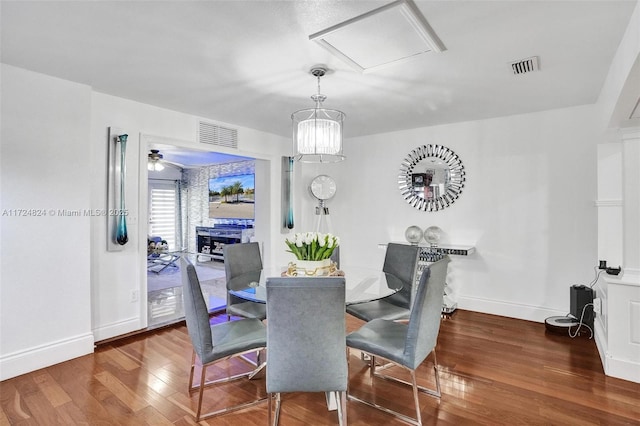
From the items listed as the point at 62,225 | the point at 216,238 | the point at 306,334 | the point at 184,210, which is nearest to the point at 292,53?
the point at 306,334

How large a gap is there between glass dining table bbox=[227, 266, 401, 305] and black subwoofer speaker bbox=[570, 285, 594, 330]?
6.85ft

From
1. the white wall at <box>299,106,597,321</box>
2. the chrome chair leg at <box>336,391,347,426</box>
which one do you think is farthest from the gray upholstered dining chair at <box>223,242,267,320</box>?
the white wall at <box>299,106,597,321</box>

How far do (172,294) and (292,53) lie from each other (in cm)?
408

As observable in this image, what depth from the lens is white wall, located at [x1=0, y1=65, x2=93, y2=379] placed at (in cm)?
262

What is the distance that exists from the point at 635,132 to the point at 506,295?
2.15 meters

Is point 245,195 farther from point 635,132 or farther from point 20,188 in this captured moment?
point 635,132

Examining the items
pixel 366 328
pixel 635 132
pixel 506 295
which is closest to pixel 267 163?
pixel 366 328

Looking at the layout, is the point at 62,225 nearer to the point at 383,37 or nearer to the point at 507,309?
the point at 383,37

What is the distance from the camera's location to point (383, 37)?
207cm

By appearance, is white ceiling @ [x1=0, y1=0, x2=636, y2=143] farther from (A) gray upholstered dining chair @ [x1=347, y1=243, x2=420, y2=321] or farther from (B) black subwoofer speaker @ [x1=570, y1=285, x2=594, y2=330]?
(B) black subwoofer speaker @ [x1=570, y1=285, x2=594, y2=330]

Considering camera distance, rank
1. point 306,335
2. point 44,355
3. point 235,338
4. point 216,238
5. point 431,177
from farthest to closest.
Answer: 1. point 216,238
2. point 431,177
3. point 44,355
4. point 235,338
5. point 306,335

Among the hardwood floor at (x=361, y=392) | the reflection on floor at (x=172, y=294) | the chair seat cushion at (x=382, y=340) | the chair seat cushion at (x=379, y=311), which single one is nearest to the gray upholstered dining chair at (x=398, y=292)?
the chair seat cushion at (x=379, y=311)

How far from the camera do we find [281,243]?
518cm

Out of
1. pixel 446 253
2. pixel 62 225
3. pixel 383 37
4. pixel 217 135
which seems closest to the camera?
pixel 383 37
